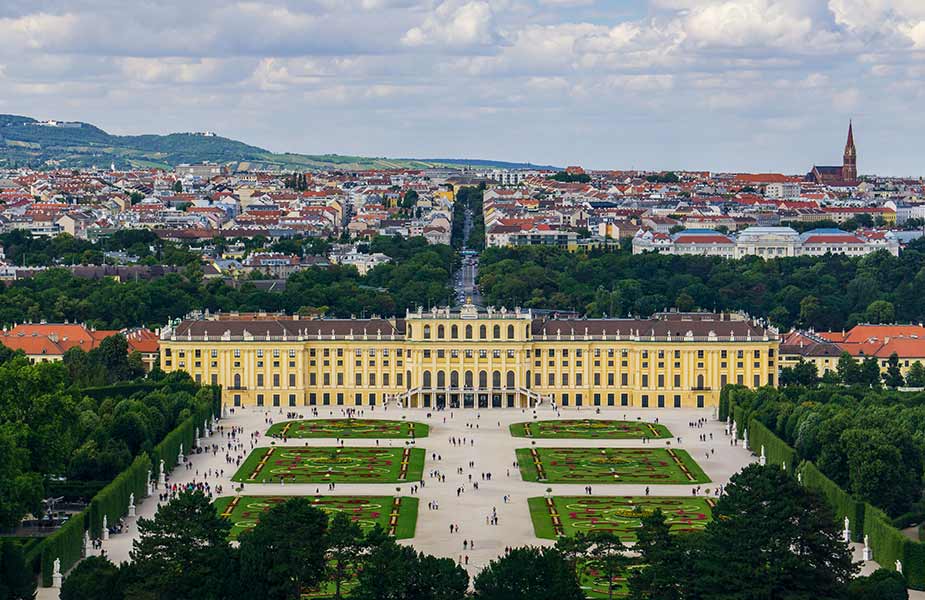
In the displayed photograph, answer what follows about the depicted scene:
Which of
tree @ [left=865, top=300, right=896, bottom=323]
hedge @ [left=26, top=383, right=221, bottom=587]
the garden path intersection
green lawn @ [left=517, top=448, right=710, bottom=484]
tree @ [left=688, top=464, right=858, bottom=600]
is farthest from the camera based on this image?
tree @ [left=865, top=300, right=896, bottom=323]

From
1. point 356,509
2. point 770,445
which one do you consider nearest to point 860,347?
point 770,445

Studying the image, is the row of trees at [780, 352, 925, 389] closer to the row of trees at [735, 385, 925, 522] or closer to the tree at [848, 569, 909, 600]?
the row of trees at [735, 385, 925, 522]

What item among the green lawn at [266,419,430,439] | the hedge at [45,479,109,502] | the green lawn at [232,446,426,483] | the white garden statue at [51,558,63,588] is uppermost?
the hedge at [45,479,109,502]

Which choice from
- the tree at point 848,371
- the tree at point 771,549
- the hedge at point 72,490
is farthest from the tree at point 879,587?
the tree at point 848,371

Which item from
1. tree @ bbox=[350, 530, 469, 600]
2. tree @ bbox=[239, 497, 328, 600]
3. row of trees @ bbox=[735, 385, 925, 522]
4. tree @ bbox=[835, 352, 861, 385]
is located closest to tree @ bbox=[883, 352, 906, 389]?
tree @ bbox=[835, 352, 861, 385]

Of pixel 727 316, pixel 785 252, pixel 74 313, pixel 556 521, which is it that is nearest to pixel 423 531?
pixel 556 521

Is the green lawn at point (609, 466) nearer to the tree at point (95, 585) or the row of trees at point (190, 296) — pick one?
the tree at point (95, 585)

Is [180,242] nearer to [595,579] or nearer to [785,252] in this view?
[785,252]
